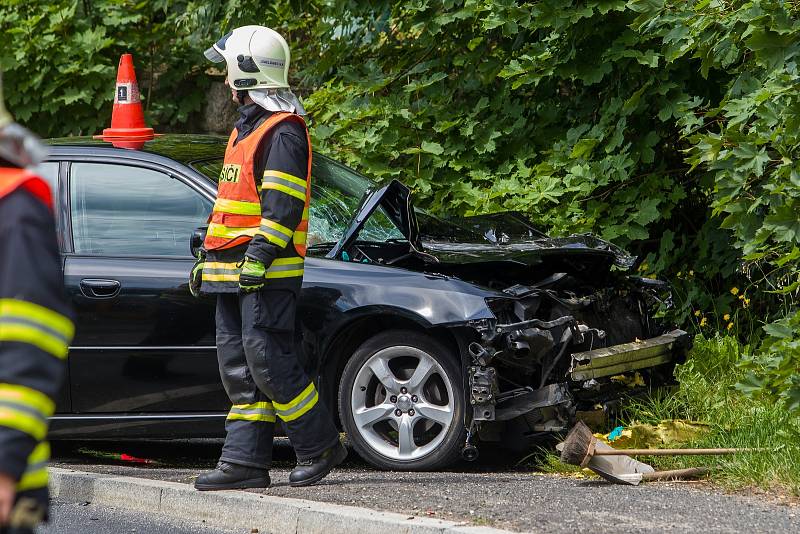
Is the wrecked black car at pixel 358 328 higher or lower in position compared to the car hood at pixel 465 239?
lower

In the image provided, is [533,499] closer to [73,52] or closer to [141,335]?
[141,335]

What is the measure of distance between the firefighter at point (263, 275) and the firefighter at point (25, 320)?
2.72 meters

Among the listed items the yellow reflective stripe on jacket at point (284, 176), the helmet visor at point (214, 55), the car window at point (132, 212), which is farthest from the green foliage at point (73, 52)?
the yellow reflective stripe on jacket at point (284, 176)

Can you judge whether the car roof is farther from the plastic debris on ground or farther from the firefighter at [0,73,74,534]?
the firefighter at [0,73,74,534]

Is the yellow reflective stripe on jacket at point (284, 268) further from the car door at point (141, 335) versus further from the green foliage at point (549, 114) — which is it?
the green foliage at point (549, 114)

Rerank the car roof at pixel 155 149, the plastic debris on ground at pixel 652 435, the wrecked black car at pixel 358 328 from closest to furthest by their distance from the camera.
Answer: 1. the wrecked black car at pixel 358 328
2. the plastic debris on ground at pixel 652 435
3. the car roof at pixel 155 149

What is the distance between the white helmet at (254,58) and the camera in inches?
208

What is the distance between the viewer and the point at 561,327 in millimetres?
5727

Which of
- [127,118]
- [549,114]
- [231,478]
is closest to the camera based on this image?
[231,478]

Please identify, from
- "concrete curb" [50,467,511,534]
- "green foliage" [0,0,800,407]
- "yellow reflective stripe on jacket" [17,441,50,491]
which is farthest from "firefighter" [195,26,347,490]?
"yellow reflective stripe on jacket" [17,441,50,491]

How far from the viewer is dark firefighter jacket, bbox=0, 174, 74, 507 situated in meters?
2.28

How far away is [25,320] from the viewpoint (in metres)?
2.31

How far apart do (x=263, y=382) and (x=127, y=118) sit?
7.03 ft

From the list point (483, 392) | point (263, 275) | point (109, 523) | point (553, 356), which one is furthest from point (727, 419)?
point (109, 523)
